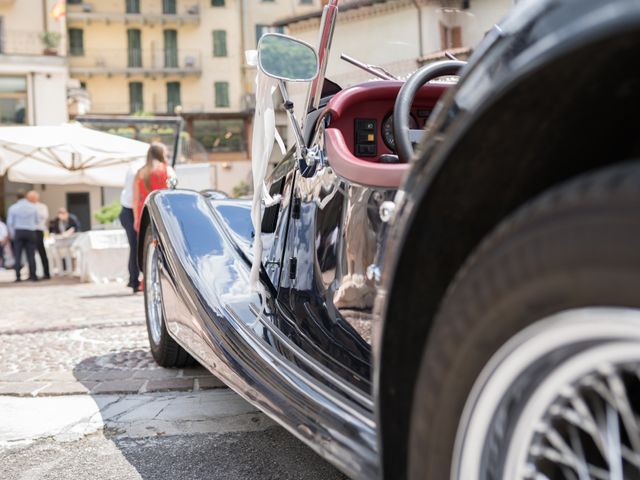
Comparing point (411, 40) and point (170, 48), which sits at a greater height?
point (170, 48)

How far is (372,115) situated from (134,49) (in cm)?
4198

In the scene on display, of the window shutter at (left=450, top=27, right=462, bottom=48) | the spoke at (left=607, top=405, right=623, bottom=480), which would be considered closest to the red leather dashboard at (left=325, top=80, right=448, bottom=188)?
the window shutter at (left=450, top=27, right=462, bottom=48)

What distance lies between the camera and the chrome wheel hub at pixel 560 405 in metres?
0.94

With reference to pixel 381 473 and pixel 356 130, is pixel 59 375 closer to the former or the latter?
pixel 356 130

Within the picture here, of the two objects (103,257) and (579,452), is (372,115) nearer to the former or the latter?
(579,452)

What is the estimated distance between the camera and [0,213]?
32.1 meters

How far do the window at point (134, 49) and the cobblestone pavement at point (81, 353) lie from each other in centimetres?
3637

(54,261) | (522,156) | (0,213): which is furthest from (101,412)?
(0,213)

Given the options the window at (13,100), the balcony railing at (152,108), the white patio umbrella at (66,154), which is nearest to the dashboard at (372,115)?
the white patio umbrella at (66,154)

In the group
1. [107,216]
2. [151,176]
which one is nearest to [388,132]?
[151,176]

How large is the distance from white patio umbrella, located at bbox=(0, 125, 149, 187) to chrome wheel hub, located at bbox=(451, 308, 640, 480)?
1124cm

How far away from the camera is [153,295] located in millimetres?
3750

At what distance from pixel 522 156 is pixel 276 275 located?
5.34ft

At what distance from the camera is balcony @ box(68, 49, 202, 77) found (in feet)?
133
